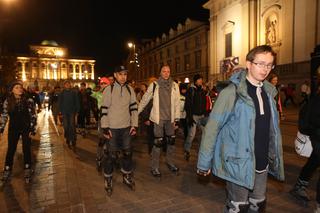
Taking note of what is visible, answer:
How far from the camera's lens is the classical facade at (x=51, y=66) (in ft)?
378

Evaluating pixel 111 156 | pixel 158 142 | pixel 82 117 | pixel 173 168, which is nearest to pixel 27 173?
pixel 111 156

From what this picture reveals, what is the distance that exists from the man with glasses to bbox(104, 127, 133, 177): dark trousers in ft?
8.46

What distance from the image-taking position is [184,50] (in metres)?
47.7

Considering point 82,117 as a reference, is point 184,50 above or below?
above

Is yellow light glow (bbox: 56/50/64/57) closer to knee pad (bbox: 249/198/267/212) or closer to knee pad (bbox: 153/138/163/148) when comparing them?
knee pad (bbox: 153/138/163/148)

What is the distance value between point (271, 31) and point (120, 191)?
28063 millimetres

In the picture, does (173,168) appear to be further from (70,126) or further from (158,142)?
(70,126)

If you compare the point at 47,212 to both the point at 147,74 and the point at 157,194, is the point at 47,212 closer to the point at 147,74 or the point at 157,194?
the point at 157,194

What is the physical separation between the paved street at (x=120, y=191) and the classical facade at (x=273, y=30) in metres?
20.5

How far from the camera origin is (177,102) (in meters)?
5.96

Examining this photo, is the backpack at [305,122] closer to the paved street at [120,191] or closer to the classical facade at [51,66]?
the paved street at [120,191]

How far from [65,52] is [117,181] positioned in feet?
439

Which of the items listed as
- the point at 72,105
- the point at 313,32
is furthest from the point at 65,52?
the point at 72,105

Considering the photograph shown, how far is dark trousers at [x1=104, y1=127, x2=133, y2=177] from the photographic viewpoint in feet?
16.6
